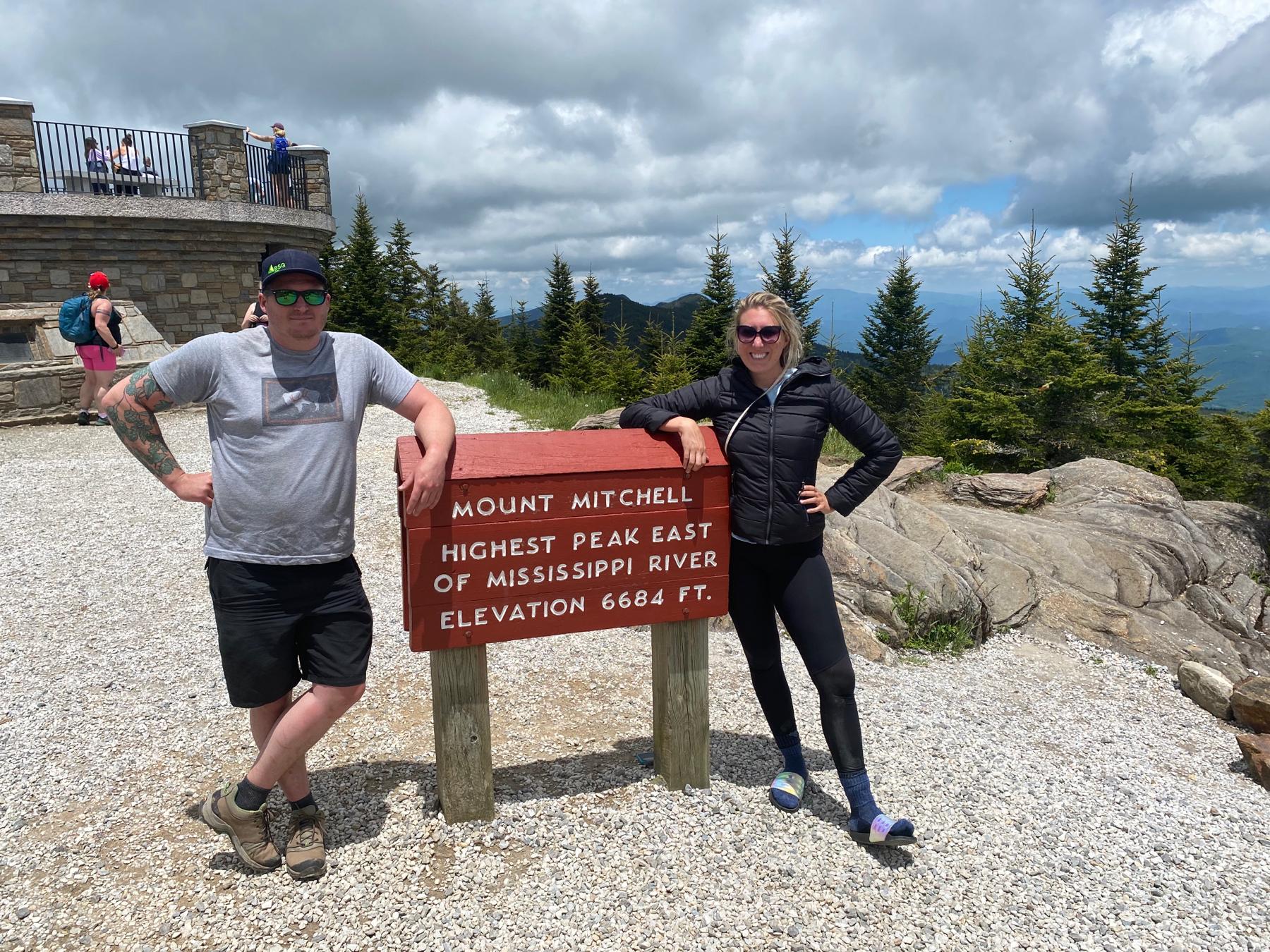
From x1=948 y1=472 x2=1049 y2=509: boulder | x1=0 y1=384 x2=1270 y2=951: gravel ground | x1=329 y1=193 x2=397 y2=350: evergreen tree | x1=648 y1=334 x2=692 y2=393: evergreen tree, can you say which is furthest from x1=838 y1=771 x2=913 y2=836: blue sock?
x1=329 y1=193 x2=397 y2=350: evergreen tree

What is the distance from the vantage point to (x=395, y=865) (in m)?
3.11

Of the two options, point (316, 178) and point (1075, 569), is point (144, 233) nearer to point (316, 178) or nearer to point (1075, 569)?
point (316, 178)

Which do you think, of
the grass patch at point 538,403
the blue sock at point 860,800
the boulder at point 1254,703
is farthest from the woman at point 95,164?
the boulder at point 1254,703

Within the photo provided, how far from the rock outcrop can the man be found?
3.85 metres

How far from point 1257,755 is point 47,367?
14867 mm

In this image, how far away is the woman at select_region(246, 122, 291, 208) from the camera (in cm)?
1775

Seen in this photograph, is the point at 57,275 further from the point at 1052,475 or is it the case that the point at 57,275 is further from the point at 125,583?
the point at 1052,475

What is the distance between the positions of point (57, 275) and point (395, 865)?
55.3 ft

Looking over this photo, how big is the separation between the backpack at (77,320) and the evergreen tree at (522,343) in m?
23.2

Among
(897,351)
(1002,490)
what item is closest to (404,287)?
(897,351)

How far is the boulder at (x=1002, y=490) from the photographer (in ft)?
30.8

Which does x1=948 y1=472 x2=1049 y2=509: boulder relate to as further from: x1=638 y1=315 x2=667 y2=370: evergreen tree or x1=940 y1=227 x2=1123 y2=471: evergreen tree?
x1=638 y1=315 x2=667 y2=370: evergreen tree

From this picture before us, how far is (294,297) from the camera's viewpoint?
2.64m

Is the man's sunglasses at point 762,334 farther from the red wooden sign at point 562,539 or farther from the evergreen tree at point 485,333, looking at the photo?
the evergreen tree at point 485,333
